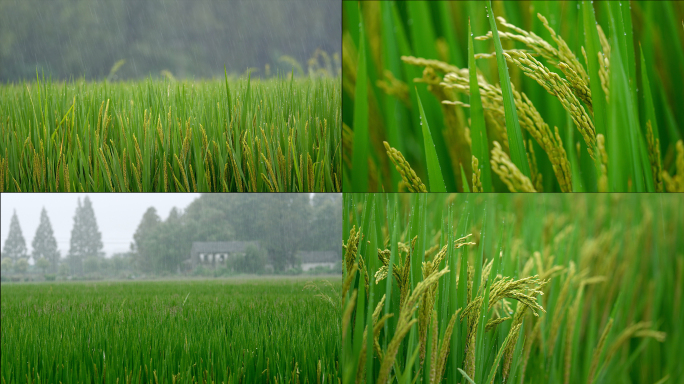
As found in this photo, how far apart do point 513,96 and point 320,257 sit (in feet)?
3.48

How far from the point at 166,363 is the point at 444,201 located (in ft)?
4.36

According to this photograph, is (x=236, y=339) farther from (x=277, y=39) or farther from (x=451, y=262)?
(x=277, y=39)

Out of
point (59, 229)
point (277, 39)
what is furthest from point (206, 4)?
point (59, 229)

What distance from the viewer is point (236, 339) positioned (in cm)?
168

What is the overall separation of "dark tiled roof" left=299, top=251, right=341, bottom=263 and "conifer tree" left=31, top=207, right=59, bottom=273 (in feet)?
3.50

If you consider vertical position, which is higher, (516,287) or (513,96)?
(513,96)

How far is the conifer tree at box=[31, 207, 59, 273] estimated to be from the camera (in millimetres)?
1719

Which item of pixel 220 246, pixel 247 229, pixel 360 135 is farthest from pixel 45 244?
pixel 360 135

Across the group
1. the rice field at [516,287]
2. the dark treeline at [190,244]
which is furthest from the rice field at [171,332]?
the rice field at [516,287]

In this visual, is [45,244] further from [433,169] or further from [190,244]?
[433,169]

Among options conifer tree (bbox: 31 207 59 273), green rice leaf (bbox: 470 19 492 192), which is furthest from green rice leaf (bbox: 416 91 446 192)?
conifer tree (bbox: 31 207 59 273)

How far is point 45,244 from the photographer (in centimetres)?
172

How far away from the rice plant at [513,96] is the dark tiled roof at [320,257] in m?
0.30

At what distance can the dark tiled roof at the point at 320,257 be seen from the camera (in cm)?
171
